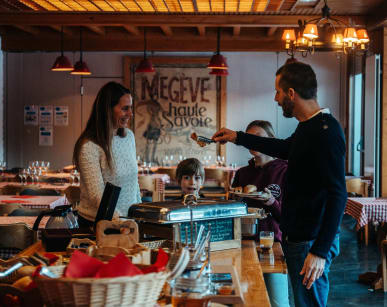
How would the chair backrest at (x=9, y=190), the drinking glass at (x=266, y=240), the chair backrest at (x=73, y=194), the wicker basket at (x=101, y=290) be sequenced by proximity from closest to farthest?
the wicker basket at (x=101, y=290), the drinking glass at (x=266, y=240), the chair backrest at (x=73, y=194), the chair backrest at (x=9, y=190)

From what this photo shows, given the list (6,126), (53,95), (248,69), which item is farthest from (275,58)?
(6,126)

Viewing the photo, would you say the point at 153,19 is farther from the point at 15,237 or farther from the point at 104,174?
the point at 104,174

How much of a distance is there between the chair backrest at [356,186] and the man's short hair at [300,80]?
18.9 ft

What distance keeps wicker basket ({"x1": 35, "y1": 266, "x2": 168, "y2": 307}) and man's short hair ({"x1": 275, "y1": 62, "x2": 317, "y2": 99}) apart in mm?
1380

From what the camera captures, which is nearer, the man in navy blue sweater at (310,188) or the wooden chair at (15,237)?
the man in navy blue sweater at (310,188)

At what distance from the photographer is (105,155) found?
10.3ft

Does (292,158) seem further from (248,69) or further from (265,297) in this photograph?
(248,69)

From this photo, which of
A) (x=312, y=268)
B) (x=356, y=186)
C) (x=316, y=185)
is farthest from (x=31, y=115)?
(x=312, y=268)

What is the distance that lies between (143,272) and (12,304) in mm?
426

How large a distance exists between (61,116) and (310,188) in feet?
34.4

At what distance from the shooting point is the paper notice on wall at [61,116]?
12.5 m

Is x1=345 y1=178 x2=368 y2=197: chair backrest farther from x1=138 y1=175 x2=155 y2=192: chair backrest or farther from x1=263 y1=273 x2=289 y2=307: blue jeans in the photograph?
x1=263 y1=273 x2=289 y2=307: blue jeans

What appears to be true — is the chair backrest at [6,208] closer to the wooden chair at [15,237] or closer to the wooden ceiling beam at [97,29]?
the wooden chair at [15,237]

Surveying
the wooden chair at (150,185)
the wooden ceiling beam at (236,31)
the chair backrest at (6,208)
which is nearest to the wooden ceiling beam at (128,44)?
the wooden ceiling beam at (236,31)
